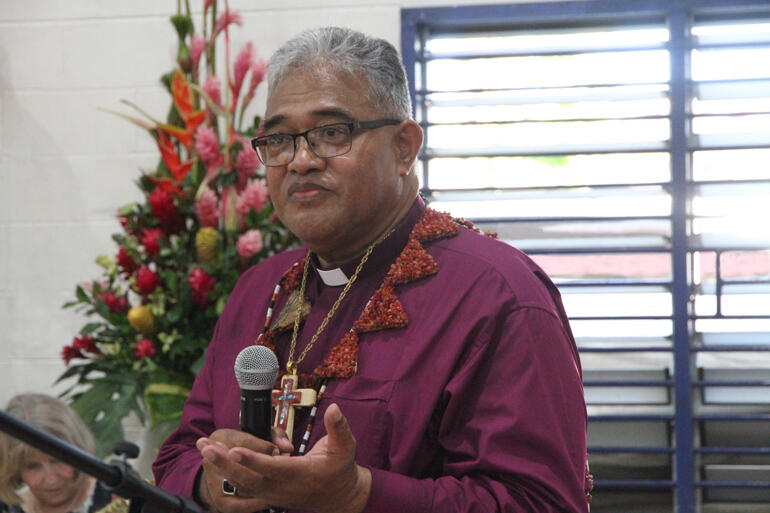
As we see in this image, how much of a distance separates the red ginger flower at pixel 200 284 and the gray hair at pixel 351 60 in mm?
1113

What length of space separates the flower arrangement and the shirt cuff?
1.38 metres

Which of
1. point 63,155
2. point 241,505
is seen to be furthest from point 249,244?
point 241,505

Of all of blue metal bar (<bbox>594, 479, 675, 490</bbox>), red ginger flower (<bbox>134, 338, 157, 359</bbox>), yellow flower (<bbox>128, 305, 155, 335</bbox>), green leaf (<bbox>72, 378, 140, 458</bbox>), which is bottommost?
blue metal bar (<bbox>594, 479, 675, 490</bbox>)

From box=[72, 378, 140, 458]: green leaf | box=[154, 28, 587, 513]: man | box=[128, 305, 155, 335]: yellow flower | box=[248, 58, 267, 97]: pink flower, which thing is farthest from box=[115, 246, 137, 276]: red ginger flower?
box=[154, 28, 587, 513]: man

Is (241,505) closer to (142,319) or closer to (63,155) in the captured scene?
(142,319)

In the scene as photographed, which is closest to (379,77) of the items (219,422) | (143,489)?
(219,422)

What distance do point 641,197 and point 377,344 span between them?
1596 millimetres

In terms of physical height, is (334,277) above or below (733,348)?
above

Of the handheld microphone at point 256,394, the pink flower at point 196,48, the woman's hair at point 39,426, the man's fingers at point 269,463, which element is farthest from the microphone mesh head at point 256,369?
the pink flower at point 196,48

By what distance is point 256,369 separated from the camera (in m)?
1.31

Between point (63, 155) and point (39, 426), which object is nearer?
point (39, 426)

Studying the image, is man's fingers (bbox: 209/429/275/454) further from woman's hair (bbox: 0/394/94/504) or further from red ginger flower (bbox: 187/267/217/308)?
red ginger flower (bbox: 187/267/217/308)

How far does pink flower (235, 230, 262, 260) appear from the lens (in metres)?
2.65

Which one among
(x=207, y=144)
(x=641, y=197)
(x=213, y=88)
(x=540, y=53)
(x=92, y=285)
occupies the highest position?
(x=540, y=53)
